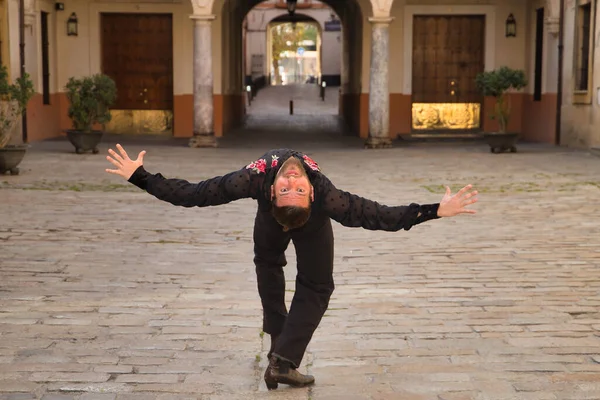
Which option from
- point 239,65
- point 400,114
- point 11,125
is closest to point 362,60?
point 400,114

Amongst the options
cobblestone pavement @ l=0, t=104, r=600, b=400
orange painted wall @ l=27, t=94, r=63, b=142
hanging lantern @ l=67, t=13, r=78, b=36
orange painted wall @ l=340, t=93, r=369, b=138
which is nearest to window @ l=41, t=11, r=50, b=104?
orange painted wall @ l=27, t=94, r=63, b=142

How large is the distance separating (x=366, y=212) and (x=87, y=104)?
532 inches

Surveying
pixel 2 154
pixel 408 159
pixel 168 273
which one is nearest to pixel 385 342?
pixel 168 273

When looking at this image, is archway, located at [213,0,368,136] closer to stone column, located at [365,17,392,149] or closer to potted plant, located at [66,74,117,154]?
stone column, located at [365,17,392,149]

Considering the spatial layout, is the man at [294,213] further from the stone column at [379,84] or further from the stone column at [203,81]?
the stone column at [379,84]

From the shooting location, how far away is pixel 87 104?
54.9 ft

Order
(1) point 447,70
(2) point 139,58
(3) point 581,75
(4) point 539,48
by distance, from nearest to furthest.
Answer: (3) point 581,75 → (4) point 539,48 → (1) point 447,70 → (2) point 139,58

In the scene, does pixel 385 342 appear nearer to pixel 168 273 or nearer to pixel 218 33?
pixel 168 273

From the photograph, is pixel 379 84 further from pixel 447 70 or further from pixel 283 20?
pixel 283 20

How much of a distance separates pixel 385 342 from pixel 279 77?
197 feet

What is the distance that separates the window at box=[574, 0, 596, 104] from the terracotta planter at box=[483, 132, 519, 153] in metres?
1.71

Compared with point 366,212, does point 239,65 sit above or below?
above

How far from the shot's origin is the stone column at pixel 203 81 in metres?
19.0

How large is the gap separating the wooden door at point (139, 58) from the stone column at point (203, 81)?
12.2 feet
